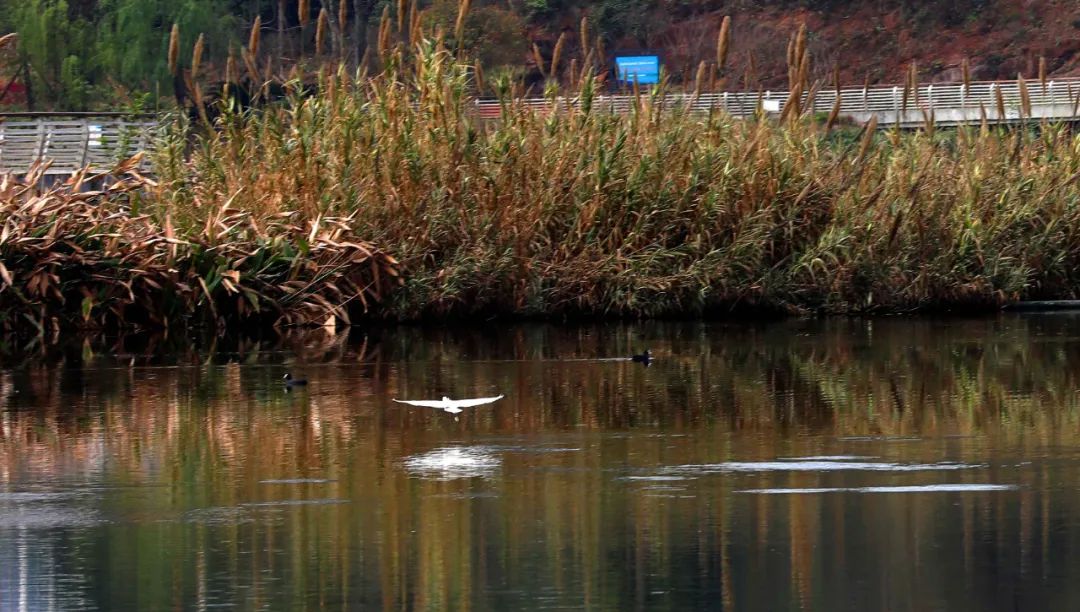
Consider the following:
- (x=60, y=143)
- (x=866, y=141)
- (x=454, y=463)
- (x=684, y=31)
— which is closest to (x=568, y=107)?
(x=866, y=141)

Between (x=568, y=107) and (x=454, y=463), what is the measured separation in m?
9.23

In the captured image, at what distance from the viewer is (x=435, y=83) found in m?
16.6

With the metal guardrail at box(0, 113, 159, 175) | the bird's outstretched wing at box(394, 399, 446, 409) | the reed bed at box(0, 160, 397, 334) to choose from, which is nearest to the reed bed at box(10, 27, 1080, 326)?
the reed bed at box(0, 160, 397, 334)

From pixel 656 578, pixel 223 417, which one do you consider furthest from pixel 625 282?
pixel 656 578

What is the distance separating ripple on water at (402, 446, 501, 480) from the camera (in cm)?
820

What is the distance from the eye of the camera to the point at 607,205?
16172 mm

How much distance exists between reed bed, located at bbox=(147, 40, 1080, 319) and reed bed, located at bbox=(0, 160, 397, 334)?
38 cm

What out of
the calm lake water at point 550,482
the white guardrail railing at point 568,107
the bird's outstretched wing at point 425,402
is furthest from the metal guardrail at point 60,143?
the bird's outstretched wing at point 425,402

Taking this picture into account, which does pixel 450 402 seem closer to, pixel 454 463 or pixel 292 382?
pixel 292 382

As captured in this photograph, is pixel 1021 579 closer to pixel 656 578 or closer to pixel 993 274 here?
pixel 656 578

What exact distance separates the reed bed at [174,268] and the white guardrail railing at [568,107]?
2.00 metres

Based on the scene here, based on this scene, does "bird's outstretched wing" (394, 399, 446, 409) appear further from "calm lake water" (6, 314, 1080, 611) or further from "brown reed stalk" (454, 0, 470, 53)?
"brown reed stalk" (454, 0, 470, 53)

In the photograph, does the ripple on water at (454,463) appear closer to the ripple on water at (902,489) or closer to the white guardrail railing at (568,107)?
the ripple on water at (902,489)

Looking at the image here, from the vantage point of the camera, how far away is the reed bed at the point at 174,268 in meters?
15.1
